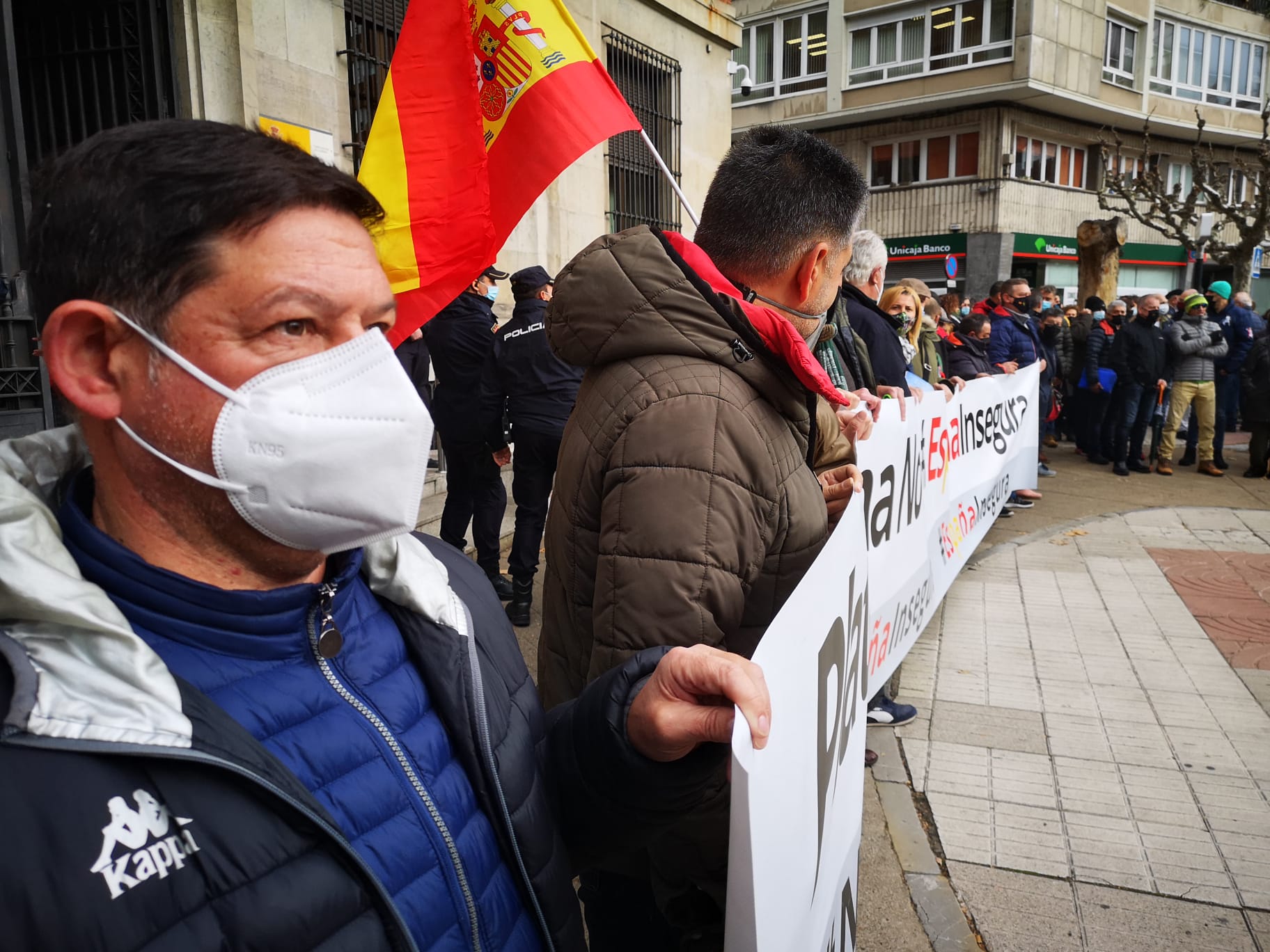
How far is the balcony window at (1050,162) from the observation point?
26.4m

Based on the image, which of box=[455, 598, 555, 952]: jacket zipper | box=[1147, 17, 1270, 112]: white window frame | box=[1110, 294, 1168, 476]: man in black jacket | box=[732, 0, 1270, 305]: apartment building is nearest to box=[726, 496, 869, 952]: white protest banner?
box=[455, 598, 555, 952]: jacket zipper

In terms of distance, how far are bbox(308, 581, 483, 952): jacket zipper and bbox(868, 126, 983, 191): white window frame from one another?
28.4m

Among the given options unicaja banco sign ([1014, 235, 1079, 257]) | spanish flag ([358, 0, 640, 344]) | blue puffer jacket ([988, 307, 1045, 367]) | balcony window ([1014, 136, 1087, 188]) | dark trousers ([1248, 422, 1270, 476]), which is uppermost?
balcony window ([1014, 136, 1087, 188])

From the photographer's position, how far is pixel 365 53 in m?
7.20

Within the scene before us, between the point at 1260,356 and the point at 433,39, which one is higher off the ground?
the point at 433,39

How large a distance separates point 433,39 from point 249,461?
89.0 inches

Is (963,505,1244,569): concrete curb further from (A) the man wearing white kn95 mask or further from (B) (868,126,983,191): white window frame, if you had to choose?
(B) (868,126,983,191): white window frame

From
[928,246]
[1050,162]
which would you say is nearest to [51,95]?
[928,246]

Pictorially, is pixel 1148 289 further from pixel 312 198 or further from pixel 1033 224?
pixel 312 198

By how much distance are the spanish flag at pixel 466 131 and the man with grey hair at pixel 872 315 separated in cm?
168

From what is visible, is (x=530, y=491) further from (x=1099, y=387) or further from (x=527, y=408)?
(x=1099, y=387)

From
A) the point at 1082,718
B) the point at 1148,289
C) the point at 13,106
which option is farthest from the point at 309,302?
the point at 1148,289

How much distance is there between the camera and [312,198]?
1085mm

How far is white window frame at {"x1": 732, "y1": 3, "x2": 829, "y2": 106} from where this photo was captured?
28.0 m
